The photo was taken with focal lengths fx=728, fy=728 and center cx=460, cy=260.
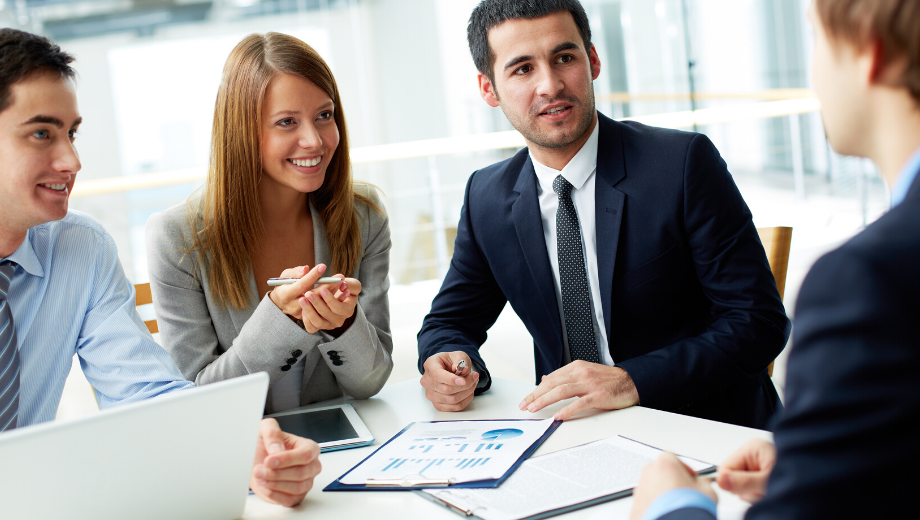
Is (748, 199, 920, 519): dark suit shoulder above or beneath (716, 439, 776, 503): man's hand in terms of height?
above

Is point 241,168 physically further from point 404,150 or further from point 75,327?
point 404,150

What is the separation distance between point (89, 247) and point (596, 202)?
1.07 m

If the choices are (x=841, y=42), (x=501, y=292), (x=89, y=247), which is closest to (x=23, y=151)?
(x=89, y=247)

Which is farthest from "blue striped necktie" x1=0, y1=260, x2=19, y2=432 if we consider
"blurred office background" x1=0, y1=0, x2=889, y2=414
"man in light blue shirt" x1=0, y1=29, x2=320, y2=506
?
"blurred office background" x1=0, y1=0, x2=889, y2=414

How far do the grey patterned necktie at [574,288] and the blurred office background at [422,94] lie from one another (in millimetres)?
2275

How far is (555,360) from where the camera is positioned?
1.70 metres

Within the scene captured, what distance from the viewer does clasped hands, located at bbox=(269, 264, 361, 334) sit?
1357 millimetres

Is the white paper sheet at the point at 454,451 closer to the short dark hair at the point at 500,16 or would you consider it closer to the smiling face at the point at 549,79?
the smiling face at the point at 549,79

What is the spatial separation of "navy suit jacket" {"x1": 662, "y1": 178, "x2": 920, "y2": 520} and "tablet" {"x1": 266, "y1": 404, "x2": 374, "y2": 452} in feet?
2.64

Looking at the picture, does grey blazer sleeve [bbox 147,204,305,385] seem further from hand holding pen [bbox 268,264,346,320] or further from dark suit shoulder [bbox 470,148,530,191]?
dark suit shoulder [bbox 470,148,530,191]

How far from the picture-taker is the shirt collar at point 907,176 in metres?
0.59

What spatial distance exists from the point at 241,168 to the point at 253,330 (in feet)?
1.41

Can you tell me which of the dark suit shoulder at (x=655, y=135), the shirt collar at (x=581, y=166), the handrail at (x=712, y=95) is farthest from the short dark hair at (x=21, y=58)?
the handrail at (x=712, y=95)

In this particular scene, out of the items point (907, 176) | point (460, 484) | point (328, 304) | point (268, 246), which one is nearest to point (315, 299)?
point (328, 304)
